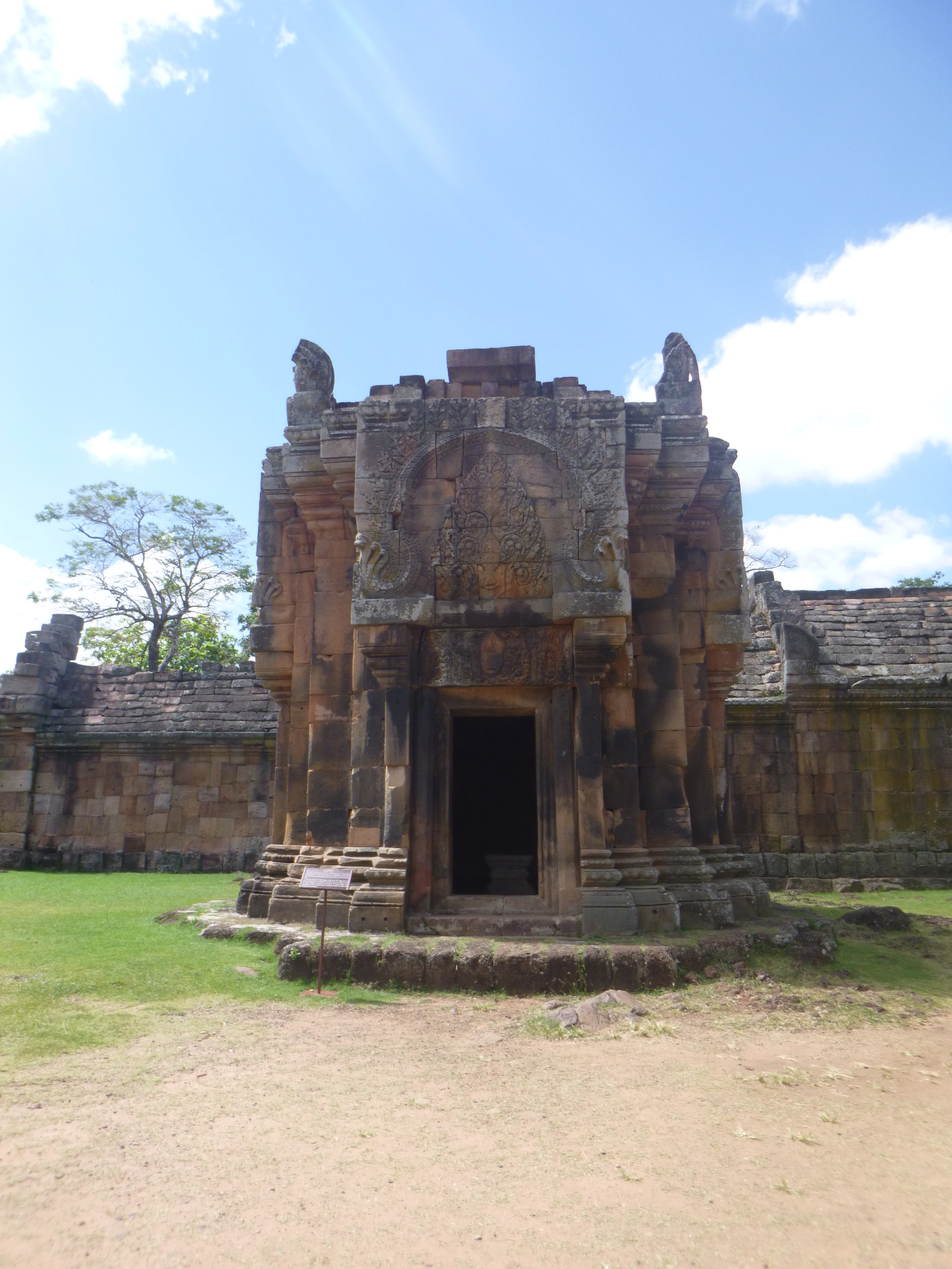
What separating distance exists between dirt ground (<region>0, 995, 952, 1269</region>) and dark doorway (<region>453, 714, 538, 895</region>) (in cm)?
667

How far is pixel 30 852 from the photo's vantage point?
16453mm

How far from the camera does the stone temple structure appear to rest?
781 cm

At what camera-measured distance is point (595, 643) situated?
7805 millimetres

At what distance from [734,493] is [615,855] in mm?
4277

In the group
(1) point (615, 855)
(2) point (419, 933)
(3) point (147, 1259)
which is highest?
(1) point (615, 855)

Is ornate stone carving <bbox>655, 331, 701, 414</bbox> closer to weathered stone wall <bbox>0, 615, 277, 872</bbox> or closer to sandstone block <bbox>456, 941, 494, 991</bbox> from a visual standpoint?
sandstone block <bbox>456, 941, 494, 991</bbox>

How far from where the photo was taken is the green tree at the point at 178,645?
99.2 ft

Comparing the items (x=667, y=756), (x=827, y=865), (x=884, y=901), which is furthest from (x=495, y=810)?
(x=884, y=901)

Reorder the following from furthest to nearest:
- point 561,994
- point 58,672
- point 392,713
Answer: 1. point 58,672
2. point 392,713
3. point 561,994

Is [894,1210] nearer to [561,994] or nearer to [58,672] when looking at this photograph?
[561,994]

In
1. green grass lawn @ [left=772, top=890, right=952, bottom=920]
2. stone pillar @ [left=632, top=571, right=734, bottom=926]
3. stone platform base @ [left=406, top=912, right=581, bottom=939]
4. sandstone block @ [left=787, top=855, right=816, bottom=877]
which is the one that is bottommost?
green grass lawn @ [left=772, top=890, right=952, bottom=920]

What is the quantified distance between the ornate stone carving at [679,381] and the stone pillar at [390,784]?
12.7ft

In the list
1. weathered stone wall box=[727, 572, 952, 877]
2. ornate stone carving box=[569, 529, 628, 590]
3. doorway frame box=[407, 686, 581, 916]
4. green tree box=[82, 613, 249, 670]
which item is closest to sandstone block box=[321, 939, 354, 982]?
doorway frame box=[407, 686, 581, 916]

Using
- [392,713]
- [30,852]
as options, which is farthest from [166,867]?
[392,713]
